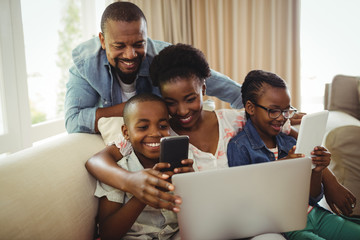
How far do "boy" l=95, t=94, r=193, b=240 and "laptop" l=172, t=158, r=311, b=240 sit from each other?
24 cm

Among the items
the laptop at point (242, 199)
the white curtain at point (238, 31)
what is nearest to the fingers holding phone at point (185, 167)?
the laptop at point (242, 199)

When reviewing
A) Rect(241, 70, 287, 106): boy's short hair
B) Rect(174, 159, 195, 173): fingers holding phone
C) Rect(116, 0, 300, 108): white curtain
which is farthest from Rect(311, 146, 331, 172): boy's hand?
Rect(116, 0, 300, 108): white curtain

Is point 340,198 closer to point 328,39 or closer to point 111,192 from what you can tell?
point 111,192

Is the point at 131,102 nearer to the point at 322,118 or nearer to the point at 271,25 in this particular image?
the point at 322,118

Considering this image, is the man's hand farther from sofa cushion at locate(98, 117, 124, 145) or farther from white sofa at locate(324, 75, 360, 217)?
sofa cushion at locate(98, 117, 124, 145)

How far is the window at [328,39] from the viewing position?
2855 mm

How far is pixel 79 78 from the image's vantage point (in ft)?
4.71

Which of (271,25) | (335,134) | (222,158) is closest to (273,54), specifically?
(271,25)

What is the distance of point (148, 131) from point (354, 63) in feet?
9.23

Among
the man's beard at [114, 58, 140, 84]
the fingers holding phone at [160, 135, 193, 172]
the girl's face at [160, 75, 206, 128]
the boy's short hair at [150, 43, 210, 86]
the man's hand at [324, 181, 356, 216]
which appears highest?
the boy's short hair at [150, 43, 210, 86]

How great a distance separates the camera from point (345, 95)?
1.88 metres

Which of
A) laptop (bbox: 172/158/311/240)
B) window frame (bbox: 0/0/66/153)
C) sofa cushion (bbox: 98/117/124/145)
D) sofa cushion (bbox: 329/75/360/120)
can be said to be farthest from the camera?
sofa cushion (bbox: 329/75/360/120)

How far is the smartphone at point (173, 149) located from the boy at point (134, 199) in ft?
0.45

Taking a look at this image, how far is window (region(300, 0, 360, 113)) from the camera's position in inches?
112
